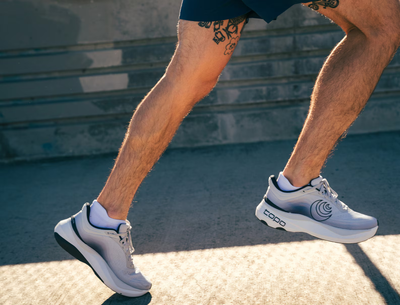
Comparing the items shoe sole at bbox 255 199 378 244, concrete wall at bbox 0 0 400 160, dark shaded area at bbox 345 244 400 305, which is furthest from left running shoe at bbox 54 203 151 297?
concrete wall at bbox 0 0 400 160

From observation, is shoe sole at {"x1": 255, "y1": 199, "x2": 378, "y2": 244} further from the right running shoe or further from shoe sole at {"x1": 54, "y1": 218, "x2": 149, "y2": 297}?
shoe sole at {"x1": 54, "y1": 218, "x2": 149, "y2": 297}

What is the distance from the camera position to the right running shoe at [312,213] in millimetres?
1485

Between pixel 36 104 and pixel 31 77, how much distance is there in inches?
10.8

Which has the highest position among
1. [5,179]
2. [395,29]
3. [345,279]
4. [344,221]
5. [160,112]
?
[395,29]

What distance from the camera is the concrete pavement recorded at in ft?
4.92

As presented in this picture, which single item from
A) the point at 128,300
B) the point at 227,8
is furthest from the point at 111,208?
the point at 227,8

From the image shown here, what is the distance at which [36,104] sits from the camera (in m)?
3.79

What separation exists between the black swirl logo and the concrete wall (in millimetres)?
2347

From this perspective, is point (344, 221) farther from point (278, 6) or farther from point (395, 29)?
point (278, 6)

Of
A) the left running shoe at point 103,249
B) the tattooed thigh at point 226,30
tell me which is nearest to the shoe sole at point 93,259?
the left running shoe at point 103,249

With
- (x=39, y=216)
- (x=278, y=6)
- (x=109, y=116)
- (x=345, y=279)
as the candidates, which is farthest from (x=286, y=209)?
(x=109, y=116)

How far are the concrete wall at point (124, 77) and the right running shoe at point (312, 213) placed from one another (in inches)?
91.6

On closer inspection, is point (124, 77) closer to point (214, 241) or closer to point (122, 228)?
point (214, 241)

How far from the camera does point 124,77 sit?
12.4 feet
